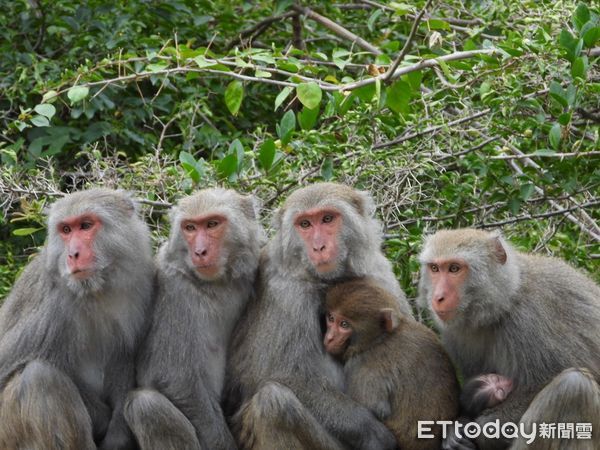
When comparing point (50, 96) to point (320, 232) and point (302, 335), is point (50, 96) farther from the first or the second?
point (302, 335)

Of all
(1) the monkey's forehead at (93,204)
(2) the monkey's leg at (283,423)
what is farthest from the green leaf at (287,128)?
(2) the monkey's leg at (283,423)

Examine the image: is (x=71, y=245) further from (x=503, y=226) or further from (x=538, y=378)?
(x=503, y=226)

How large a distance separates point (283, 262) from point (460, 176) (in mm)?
2007

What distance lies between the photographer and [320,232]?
855 centimetres

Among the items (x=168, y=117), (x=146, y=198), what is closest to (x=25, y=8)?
(x=168, y=117)

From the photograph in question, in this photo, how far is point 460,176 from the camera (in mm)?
10000

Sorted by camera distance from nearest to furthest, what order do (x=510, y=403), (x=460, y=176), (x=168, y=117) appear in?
1. (x=510, y=403)
2. (x=460, y=176)
3. (x=168, y=117)

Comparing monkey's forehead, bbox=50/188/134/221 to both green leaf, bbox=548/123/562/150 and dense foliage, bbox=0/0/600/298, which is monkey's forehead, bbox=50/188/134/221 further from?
green leaf, bbox=548/123/562/150

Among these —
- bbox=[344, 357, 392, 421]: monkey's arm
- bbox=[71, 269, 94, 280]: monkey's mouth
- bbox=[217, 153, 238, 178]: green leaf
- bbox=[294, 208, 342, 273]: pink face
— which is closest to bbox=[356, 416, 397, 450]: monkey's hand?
bbox=[344, 357, 392, 421]: monkey's arm

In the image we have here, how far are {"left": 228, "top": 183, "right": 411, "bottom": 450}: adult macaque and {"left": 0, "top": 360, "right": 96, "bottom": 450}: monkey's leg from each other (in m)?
1.07

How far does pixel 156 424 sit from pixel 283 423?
2.65 feet

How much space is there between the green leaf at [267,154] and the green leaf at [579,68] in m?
2.24

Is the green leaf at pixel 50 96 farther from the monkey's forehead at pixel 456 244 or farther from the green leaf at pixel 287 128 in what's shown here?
the monkey's forehead at pixel 456 244

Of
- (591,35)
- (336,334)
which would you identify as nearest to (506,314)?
(336,334)
